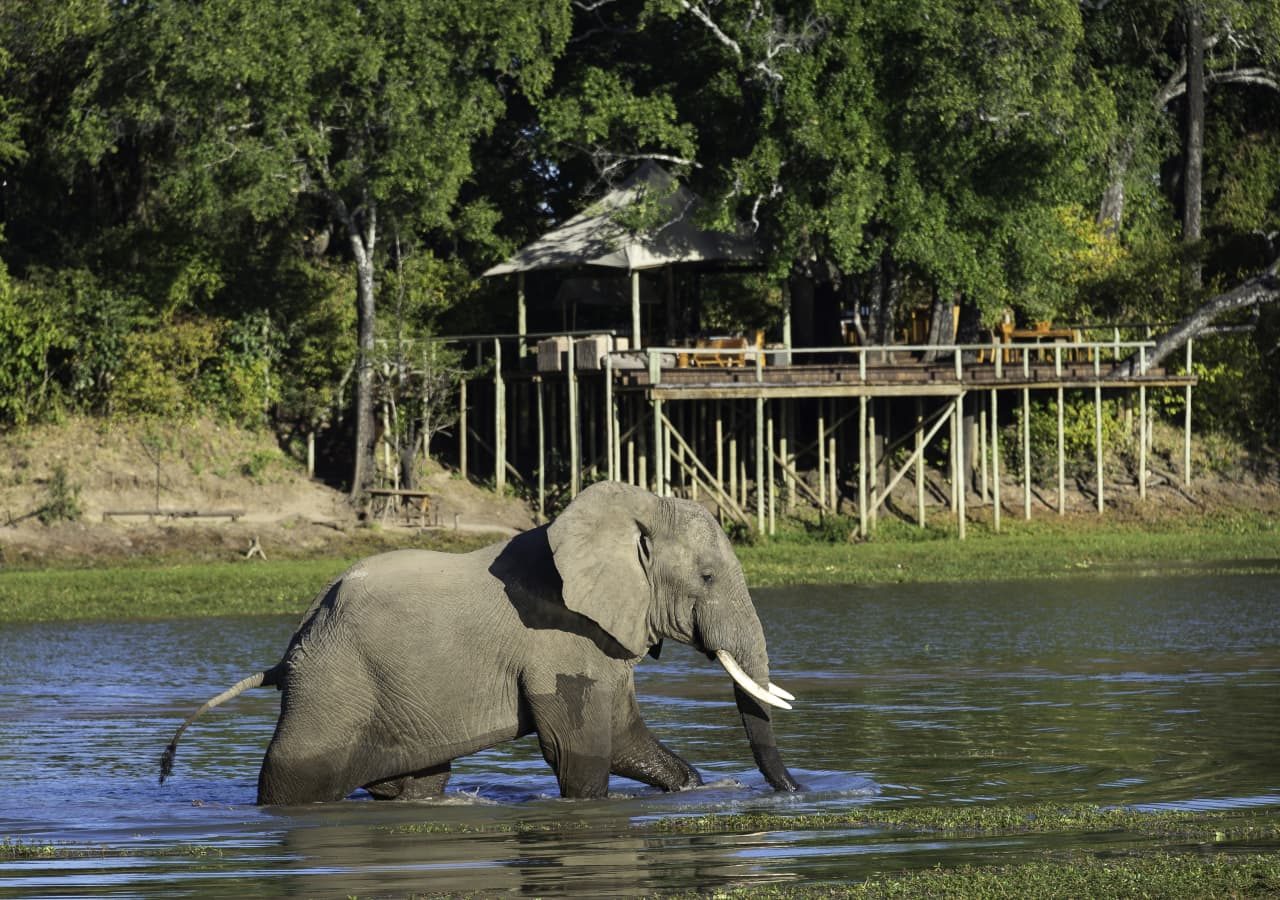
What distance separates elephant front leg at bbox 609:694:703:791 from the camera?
1239 cm

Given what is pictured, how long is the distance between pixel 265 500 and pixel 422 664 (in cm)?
2569

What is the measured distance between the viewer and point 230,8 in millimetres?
34688

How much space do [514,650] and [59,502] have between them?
78.4 ft

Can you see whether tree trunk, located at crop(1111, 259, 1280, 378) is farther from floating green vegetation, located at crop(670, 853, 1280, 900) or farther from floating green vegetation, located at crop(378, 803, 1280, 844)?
floating green vegetation, located at crop(670, 853, 1280, 900)

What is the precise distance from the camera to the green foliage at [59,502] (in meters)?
34.1

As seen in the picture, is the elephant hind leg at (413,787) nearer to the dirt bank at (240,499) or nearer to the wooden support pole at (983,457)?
the dirt bank at (240,499)

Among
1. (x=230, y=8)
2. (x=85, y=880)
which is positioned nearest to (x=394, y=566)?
(x=85, y=880)

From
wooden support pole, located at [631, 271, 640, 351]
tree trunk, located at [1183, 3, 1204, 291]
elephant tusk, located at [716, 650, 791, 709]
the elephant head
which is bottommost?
elephant tusk, located at [716, 650, 791, 709]

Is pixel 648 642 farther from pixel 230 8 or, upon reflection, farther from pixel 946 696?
pixel 230 8

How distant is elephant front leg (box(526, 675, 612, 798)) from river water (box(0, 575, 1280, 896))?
7.8 inches

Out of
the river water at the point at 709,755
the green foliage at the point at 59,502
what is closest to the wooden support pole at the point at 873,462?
the river water at the point at 709,755

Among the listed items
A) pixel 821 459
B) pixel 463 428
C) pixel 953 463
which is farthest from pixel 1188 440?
pixel 463 428

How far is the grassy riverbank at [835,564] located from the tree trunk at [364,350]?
3106 millimetres

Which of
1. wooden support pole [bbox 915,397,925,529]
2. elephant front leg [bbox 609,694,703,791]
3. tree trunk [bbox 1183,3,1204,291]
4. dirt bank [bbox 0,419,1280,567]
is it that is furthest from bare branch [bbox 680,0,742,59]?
elephant front leg [bbox 609,694,703,791]
